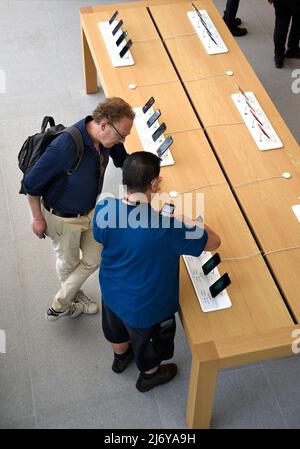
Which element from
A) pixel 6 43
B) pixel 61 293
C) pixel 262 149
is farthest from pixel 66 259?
pixel 6 43

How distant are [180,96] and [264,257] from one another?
4.37ft

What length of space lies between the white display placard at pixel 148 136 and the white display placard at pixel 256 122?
1.77ft

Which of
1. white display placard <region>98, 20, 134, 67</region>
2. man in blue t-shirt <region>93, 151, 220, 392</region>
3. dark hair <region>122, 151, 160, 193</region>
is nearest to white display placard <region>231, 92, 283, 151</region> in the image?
white display placard <region>98, 20, 134, 67</region>

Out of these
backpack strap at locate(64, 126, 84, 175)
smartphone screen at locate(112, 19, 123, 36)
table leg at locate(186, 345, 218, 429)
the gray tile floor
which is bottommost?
the gray tile floor

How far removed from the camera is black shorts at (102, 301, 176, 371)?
2.80 meters

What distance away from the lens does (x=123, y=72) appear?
3904 mm

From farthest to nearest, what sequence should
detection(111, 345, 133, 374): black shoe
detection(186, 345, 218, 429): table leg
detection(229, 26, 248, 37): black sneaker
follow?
detection(229, 26, 248, 37): black sneaker, detection(111, 345, 133, 374): black shoe, detection(186, 345, 218, 429): table leg

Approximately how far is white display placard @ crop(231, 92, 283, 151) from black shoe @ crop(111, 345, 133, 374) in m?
1.40

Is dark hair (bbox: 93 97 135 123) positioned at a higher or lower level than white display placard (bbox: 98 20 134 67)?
higher

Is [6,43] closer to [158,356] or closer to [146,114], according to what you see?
[146,114]

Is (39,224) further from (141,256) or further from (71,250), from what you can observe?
(141,256)

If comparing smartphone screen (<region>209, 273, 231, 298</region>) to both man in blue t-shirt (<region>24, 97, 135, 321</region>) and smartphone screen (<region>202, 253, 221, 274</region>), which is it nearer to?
smartphone screen (<region>202, 253, 221, 274</region>)

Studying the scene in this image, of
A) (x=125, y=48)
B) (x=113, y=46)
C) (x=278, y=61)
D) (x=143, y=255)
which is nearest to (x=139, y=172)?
(x=143, y=255)

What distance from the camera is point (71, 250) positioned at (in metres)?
3.19
